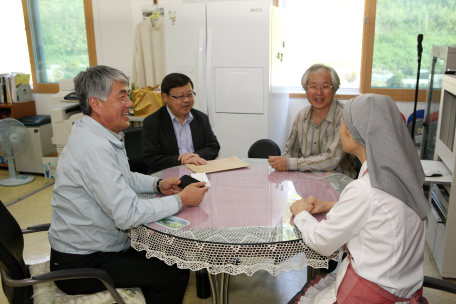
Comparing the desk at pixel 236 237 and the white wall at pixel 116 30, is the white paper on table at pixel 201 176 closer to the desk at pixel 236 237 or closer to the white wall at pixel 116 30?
the desk at pixel 236 237

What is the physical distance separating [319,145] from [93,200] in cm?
148

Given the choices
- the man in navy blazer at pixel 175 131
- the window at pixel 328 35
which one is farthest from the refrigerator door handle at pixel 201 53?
the window at pixel 328 35

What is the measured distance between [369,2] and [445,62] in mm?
1578

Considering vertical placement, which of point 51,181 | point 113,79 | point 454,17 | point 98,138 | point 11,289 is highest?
point 454,17

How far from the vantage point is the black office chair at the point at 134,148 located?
278 centimetres

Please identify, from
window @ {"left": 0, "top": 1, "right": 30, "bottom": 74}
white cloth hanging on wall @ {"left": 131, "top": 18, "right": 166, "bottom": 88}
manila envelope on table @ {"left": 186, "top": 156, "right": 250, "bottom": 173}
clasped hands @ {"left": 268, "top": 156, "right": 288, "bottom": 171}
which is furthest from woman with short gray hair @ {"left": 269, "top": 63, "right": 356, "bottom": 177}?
window @ {"left": 0, "top": 1, "right": 30, "bottom": 74}

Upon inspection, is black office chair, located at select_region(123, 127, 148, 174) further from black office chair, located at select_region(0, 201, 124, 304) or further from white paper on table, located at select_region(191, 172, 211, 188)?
black office chair, located at select_region(0, 201, 124, 304)

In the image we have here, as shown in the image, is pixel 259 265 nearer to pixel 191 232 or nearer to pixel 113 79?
pixel 191 232

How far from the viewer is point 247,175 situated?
2.19m

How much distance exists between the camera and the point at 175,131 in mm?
2752

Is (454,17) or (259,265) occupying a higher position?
(454,17)

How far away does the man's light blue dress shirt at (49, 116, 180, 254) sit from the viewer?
4.94 feet

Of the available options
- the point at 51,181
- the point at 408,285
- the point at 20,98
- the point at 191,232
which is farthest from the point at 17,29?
the point at 408,285

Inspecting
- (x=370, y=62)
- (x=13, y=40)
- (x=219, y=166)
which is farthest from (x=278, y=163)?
(x=13, y=40)
